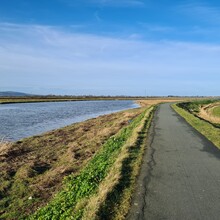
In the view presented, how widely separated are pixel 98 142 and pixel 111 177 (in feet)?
33.3

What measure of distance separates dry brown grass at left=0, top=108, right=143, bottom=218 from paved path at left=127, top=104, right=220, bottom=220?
3465mm

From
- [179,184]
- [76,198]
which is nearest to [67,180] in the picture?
[76,198]

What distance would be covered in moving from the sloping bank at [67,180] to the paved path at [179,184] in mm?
417

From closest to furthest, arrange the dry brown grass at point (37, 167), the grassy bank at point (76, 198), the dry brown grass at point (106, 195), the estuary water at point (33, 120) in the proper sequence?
the dry brown grass at point (106, 195) → the grassy bank at point (76, 198) → the dry brown grass at point (37, 167) → the estuary water at point (33, 120)

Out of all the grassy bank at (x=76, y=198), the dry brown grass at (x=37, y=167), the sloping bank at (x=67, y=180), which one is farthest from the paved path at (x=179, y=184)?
the dry brown grass at (x=37, y=167)

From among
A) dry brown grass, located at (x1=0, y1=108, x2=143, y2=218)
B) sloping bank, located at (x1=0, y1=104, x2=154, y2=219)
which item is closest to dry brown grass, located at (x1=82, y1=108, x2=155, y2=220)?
sloping bank, located at (x1=0, y1=104, x2=154, y2=219)

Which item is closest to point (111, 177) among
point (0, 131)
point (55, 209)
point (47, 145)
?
point (55, 209)

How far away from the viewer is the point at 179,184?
28.6ft

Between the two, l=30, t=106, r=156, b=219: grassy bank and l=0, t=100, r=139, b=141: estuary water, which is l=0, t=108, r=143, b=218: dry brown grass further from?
l=0, t=100, r=139, b=141: estuary water

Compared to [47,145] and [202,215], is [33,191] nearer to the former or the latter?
[202,215]

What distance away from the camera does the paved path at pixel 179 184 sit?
6691mm

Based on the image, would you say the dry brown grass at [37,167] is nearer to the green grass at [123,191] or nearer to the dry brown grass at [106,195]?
the dry brown grass at [106,195]

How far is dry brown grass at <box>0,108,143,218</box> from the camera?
1055cm

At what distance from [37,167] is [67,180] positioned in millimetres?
3261
